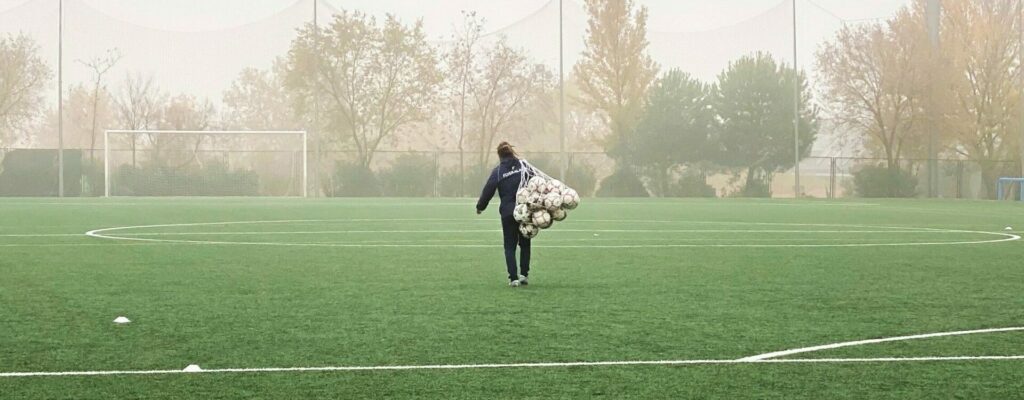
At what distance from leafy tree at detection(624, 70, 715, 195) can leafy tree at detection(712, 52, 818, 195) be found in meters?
0.83

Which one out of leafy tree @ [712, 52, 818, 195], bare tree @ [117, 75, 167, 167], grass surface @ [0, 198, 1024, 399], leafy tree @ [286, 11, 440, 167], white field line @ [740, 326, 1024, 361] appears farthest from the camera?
bare tree @ [117, 75, 167, 167]

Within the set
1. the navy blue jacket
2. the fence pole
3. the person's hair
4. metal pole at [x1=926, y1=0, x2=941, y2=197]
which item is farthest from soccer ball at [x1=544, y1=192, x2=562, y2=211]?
the fence pole

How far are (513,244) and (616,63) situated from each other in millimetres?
52657

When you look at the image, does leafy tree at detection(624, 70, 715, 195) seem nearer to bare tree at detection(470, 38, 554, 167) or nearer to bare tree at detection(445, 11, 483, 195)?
bare tree at detection(470, 38, 554, 167)

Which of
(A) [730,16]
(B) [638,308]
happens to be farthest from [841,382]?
(A) [730,16]

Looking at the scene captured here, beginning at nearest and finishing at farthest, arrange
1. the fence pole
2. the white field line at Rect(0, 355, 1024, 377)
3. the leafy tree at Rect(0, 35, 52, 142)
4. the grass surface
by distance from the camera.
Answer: the grass surface < the white field line at Rect(0, 355, 1024, 377) < the fence pole < the leafy tree at Rect(0, 35, 52, 142)

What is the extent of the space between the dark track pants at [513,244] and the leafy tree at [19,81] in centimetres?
5833

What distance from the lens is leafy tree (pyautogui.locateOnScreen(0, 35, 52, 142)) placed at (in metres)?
65.2

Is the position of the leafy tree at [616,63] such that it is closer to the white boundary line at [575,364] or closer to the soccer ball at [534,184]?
the soccer ball at [534,184]

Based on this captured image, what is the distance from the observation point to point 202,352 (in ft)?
26.2

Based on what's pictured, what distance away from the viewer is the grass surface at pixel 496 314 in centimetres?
693

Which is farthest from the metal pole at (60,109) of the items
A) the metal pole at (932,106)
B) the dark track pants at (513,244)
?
the dark track pants at (513,244)

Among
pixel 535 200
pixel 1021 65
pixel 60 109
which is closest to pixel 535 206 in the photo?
pixel 535 200

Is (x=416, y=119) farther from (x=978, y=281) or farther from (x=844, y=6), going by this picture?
(x=978, y=281)
